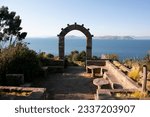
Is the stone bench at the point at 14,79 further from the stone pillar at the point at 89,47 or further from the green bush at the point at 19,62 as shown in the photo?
the stone pillar at the point at 89,47

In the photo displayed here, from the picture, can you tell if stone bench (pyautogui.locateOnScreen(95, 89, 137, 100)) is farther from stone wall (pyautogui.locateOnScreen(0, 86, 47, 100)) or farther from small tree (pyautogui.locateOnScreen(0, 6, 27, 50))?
small tree (pyautogui.locateOnScreen(0, 6, 27, 50))

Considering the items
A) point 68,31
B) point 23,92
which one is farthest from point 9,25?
point 23,92

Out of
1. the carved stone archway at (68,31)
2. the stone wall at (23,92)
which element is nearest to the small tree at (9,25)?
the carved stone archway at (68,31)

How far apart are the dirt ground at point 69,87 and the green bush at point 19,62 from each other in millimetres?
640

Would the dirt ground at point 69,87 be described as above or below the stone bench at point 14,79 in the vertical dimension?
below

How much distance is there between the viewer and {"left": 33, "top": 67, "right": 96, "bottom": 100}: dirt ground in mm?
11474

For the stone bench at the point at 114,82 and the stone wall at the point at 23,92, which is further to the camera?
the stone bench at the point at 114,82

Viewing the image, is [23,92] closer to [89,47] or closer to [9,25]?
[89,47]

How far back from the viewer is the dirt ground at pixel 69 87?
11474 millimetres

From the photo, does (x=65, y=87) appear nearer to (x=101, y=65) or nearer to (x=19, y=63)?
(x=19, y=63)

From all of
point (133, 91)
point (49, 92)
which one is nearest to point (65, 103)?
point (133, 91)

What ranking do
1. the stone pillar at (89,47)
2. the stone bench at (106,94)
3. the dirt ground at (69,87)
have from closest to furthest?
the stone bench at (106,94) < the dirt ground at (69,87) < the stone pillar at (89,47)

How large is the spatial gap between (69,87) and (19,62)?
9.51 feet

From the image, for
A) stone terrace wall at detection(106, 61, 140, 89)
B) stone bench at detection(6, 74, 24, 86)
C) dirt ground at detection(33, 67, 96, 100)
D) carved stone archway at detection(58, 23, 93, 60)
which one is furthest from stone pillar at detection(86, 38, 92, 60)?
stone bench at detection(6, 74, 24, 86)
